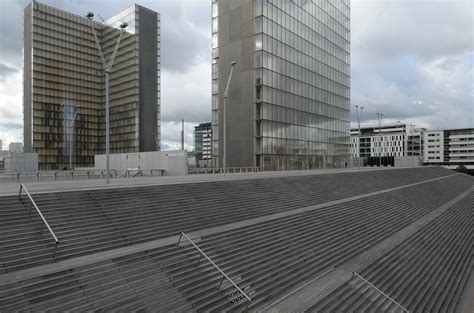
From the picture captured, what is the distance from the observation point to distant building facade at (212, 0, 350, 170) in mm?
50219

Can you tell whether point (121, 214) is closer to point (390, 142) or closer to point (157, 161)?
point (157, 161)

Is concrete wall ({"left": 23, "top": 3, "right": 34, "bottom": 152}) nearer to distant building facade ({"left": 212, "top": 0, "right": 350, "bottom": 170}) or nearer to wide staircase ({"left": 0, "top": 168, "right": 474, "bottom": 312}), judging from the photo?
distant building facade ({"left": 212, "top": 0, "right": 350, "bottom": 170})

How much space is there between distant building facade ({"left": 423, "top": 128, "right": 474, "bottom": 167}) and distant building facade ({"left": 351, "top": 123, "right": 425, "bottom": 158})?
13.0 feet

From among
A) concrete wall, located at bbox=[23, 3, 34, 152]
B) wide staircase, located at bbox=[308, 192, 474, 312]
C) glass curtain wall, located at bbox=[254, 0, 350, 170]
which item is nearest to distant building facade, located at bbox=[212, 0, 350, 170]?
glass curtain wall, located at bbox=[254, 0, 350, 170]

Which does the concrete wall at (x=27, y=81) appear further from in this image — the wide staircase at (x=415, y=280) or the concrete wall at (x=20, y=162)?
the wide staircase at (x=415, y=280)

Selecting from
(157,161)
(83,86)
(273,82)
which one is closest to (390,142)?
(273,82)

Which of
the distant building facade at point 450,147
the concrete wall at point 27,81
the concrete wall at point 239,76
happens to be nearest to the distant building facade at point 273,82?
the concrete wall at point 239,76

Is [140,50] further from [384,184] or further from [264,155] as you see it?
[384,184]

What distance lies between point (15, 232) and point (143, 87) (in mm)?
82324

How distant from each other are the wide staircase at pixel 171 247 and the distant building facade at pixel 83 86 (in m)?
69.5

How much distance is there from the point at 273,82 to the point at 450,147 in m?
113

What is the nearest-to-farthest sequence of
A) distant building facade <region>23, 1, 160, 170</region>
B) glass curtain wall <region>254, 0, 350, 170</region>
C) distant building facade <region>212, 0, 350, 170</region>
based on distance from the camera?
distant building facade <region>212, 0, 350, 170</region> → glass curtain wall <region>254, 0, 350, 170</region> → distant building facade <region>23, 1, 160, 170</region>

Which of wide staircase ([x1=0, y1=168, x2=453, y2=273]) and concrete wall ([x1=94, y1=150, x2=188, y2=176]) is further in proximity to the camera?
concrete wall ([x1=94, y1=150, x2=188, y2=176])

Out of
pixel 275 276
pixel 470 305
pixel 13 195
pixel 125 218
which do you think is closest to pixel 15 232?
pixel 13 195
